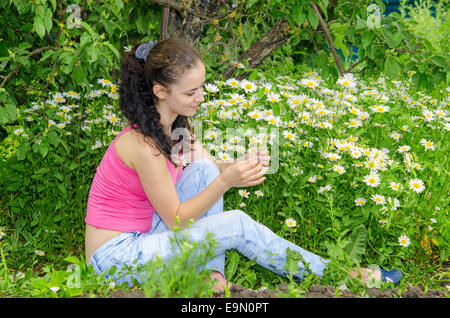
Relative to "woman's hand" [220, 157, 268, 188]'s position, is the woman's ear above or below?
above

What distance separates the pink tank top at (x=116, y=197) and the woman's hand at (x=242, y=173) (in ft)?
1.04

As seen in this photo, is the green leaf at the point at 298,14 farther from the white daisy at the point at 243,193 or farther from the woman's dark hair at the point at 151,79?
the white daisy at the point at 243,193

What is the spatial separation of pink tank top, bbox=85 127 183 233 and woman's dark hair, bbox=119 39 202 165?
10 cm

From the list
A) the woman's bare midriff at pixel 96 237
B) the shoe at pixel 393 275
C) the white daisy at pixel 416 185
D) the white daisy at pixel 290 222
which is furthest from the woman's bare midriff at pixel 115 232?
the white daisy at pixel 416 185

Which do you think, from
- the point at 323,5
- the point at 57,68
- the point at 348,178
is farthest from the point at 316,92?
the point at 57,68

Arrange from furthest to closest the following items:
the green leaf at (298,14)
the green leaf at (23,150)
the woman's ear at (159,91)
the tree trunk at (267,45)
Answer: the tree trunk at (267,45) → the green leaf at (298,14) → the green leaf at (23,150) → the woman's ear at (159,91)

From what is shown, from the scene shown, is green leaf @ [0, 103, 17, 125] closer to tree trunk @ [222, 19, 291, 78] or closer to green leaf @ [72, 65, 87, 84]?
green leaf @ [72, 65, 87, 84]

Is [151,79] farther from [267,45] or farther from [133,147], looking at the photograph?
[267,45]

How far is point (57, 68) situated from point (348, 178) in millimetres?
1707

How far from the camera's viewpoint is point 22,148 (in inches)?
105

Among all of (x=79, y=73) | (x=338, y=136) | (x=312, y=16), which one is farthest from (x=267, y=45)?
(x=79, y=73)

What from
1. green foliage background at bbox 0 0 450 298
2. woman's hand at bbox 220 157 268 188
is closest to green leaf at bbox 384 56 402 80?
green foliage background at bbox 0 0 450 298

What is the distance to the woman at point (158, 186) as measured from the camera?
6.85ft

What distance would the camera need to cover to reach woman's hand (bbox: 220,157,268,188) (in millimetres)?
2061
